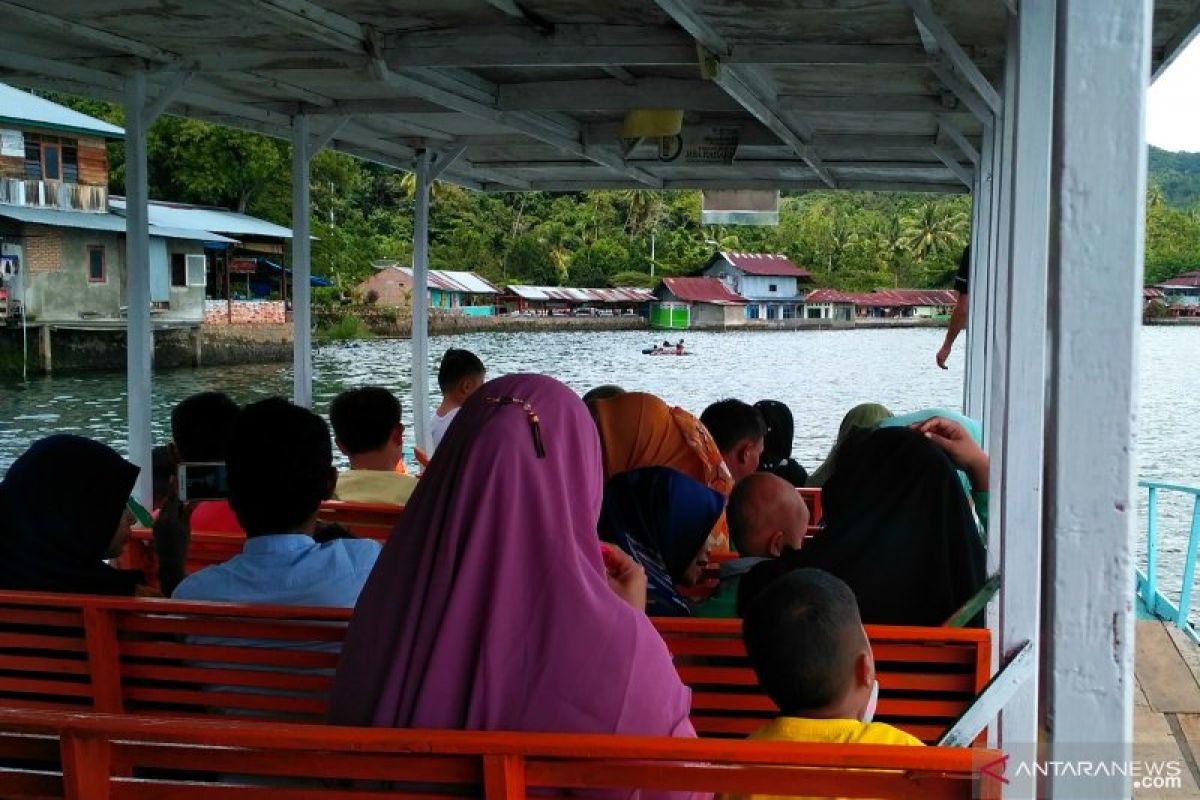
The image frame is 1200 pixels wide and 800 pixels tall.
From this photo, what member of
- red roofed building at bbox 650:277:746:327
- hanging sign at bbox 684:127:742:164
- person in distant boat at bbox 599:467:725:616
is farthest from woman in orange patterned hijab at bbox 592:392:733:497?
red roofed building at bbox 650:277:746:327

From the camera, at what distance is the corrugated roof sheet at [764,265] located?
5978 centimetres

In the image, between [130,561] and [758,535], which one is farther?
[130,561]

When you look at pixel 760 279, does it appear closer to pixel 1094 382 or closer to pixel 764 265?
pixel 764 265

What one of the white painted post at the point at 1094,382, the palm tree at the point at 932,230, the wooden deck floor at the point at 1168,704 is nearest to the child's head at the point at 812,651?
the white painted post at the point at 1094,382

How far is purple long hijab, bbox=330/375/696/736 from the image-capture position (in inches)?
54.7

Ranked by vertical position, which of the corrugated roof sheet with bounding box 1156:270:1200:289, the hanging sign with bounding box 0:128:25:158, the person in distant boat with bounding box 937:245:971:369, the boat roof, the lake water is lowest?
the lake water

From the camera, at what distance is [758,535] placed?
259 centimetres

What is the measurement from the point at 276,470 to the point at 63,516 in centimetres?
57

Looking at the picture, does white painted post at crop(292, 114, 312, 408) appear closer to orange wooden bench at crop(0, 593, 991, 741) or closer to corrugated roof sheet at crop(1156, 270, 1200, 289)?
orange wooden bench at crop(0, 593, 991, 741)

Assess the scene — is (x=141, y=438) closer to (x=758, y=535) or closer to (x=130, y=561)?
(x=130, y=561)

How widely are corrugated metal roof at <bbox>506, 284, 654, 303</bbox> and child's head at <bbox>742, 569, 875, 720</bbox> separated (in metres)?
53.0

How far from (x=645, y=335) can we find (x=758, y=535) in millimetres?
52616

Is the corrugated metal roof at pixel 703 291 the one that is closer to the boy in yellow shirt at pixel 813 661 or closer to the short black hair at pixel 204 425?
the short black hair at pixel 204 425

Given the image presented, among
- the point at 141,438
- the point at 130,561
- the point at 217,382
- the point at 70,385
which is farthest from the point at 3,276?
the point at 130,561
